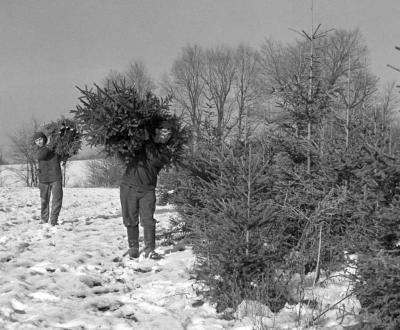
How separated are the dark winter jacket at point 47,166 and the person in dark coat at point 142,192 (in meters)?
3.50

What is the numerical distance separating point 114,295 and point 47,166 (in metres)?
5.35

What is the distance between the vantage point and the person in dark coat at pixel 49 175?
29.5ft

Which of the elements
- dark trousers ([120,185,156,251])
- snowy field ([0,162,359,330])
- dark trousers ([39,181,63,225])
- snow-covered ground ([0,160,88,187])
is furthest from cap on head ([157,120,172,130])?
snow-covered ground ([0,160,88,187])

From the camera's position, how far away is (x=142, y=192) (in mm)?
6121

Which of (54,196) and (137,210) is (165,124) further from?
(54,196)

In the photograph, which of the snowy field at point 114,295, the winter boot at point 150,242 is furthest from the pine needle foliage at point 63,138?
the winter boot at point 150,242

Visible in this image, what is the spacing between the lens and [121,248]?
6.95m

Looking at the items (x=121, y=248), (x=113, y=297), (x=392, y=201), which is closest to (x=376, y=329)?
(x=392, y=201)

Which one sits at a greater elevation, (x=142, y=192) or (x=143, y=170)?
Result: (x=143, y=170)

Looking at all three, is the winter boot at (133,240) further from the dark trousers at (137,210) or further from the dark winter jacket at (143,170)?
the dark winter jacket at (143,170)

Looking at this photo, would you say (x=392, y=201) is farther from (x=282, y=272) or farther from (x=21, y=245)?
(x=21, y=245)

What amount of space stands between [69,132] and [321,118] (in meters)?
5.66

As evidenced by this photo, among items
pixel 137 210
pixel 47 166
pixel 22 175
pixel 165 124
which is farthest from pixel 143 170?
pixel 22 175

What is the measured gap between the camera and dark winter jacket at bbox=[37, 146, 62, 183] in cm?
903
